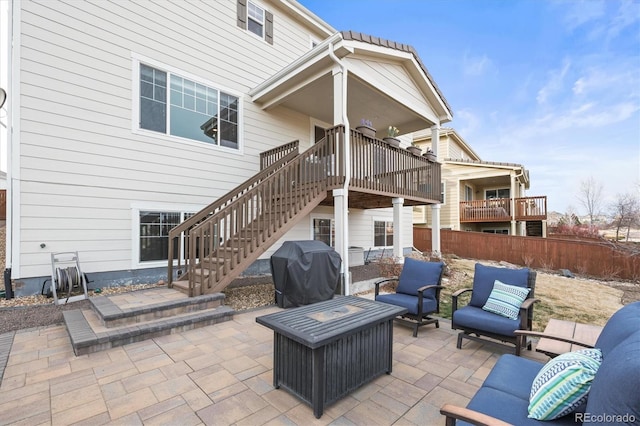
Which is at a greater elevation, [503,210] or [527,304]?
[503,210]

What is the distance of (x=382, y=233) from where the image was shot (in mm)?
11867

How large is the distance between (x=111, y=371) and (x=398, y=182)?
7140mm

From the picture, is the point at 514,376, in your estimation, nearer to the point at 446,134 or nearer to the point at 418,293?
→ the point at 418,293

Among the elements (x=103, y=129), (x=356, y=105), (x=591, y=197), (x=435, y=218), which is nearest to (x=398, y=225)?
(x=435, y=218)

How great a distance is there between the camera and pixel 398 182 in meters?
8.07

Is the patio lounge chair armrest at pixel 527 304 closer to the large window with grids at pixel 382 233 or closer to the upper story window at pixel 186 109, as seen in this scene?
the upper story window at pixel 186 109

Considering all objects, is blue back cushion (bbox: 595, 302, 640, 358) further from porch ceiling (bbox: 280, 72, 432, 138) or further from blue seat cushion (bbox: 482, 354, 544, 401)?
porch ceiling (bbox: 280, 72, 432, 138)

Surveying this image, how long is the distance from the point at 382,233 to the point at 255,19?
28.1 feet

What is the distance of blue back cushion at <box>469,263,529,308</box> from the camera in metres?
3.79

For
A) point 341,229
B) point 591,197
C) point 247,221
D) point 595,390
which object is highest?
point 591,197

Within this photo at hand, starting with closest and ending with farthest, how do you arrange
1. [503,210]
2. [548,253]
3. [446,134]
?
[548,253] → [503,210] → [446,134]

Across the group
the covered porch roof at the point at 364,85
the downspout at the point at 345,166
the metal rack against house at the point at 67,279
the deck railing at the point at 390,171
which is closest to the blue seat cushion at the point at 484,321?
the downspout at the point at 345,166

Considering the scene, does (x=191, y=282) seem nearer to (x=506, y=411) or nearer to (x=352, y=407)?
(x=352, y=407)

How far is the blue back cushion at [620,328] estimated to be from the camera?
1633 millimetres
